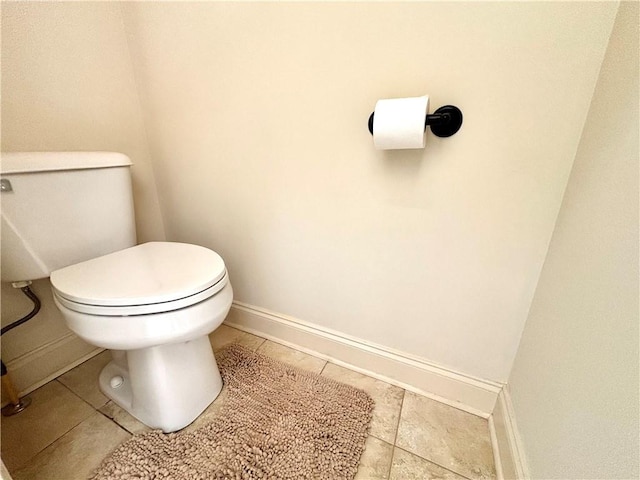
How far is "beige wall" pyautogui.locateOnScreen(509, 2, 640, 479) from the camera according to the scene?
0.35 m

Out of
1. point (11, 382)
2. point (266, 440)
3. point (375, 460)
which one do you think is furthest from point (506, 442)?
point (11, 382)

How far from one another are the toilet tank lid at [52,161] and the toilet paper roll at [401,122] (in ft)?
2.62

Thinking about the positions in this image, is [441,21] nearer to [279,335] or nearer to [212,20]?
[212,20]

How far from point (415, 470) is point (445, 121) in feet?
2.76

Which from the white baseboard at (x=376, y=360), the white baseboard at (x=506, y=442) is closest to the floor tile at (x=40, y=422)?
the white baseboard at (x=376, y=360)

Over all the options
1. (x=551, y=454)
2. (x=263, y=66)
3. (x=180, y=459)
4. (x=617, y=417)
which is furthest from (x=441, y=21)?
(x=180, y=459)

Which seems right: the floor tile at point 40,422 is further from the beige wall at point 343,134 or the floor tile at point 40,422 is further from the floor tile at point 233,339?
the beige wall at point 343,134

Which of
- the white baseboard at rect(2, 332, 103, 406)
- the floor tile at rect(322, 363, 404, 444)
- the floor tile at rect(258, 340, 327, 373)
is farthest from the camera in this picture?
the floor tile at rect(258, 340, 327, 373)

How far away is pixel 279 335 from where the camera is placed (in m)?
1.12

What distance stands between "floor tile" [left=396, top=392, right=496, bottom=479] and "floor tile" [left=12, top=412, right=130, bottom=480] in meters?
0.79

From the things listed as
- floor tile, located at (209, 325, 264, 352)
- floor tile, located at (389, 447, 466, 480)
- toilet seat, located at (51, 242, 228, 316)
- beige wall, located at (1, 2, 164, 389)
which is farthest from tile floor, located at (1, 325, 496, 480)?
toilet seat, located at (51, 242, 228, 316)

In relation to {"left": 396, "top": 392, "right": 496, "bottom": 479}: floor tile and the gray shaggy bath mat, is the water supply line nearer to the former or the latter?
the gray shaggy bath mat

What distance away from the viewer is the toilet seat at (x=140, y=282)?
0.59m

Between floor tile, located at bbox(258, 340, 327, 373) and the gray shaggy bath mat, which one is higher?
the gray shaggy bath mat
